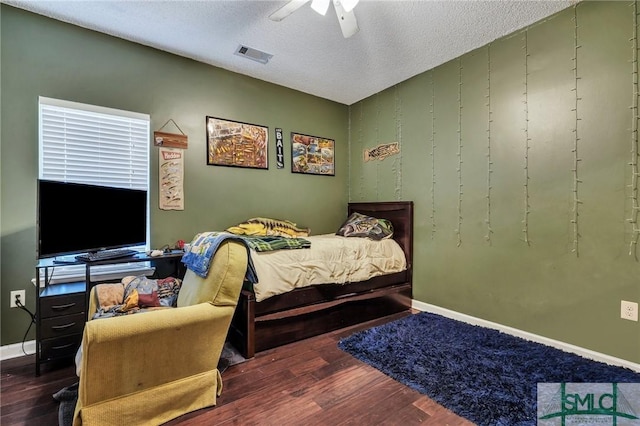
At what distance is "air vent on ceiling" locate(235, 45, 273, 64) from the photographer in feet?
8.94

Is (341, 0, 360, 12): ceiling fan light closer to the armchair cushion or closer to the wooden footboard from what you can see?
the armchair cushion

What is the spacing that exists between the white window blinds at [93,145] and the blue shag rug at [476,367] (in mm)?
2403

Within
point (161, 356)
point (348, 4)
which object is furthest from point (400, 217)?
point (161, 356)

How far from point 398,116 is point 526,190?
1631 millimetres

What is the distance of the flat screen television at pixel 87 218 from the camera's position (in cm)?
187

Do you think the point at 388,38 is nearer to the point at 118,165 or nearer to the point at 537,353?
the point at 118,165

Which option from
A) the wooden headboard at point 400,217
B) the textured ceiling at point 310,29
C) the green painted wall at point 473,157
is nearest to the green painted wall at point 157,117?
the green painted wall at point 473,157

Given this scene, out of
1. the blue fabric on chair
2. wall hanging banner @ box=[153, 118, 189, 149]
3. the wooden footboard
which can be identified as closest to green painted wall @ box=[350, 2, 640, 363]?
the wooden footboard

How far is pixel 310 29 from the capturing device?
95.7 inches

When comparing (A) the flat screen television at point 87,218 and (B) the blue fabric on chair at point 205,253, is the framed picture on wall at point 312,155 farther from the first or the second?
(B) the blue fabric on chair at point 205,253

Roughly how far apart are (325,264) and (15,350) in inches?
95.0

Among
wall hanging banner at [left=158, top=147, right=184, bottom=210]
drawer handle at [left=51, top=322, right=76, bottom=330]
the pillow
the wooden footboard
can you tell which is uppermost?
wall hanging banner at [left=158, top=147, right=184, bottom=210]

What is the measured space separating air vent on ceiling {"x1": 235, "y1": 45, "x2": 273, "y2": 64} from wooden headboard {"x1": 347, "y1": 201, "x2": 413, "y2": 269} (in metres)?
2.05

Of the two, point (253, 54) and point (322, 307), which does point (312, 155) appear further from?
point (322, 307)
